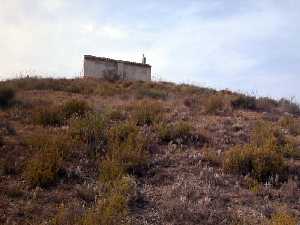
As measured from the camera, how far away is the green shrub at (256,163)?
9.80 m

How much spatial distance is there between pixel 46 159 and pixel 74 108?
4194 millimetres

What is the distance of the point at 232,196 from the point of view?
8.81m

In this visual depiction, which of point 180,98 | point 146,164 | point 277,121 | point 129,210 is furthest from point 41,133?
point 180,98

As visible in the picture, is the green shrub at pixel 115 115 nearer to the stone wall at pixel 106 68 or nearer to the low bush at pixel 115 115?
the low bush at pixel 115 115

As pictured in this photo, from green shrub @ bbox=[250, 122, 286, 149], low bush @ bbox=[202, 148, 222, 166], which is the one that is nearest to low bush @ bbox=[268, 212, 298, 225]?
low bush @ bbox=[202, 148, 222, 166]

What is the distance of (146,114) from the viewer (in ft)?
43.5

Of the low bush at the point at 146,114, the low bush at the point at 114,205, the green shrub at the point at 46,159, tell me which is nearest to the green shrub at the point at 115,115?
the low bush at the point at 146,114

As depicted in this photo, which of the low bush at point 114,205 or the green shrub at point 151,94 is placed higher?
the green shrub at point 151,94

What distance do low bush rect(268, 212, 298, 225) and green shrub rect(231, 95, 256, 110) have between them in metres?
10.3

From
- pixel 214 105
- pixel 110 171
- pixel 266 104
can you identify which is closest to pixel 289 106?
pixel 266 104

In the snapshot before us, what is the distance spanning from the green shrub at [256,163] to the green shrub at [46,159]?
304 cm

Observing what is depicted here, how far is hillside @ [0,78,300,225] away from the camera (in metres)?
7.84

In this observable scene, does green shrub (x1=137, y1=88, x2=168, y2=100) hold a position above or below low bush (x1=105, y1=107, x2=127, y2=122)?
above

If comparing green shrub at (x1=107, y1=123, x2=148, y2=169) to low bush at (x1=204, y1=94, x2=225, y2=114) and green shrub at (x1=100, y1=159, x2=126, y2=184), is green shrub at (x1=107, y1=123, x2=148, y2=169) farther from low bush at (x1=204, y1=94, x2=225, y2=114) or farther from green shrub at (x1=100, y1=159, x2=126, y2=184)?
low bush at (x1=204, y1=94, x2=225, y2=114)
